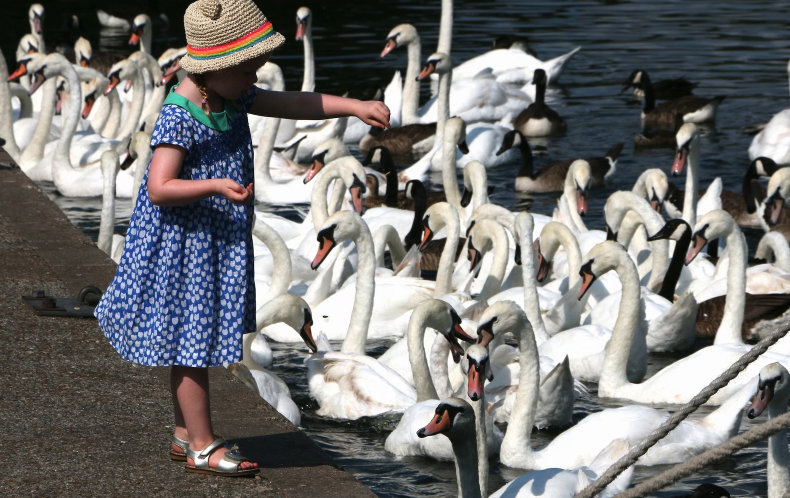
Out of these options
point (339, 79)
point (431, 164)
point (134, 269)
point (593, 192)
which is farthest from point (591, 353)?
point (339, 79)

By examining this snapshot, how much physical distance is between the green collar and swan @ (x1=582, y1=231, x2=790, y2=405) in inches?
158

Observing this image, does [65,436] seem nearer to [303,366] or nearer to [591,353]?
[303,366]

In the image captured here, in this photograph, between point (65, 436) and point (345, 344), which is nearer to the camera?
point (65, 436)

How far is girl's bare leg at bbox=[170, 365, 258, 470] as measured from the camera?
4.72m

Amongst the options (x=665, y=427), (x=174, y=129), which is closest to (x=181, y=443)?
(x=174, y=129)

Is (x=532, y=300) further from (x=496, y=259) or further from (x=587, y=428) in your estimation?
(x=587, y=428)

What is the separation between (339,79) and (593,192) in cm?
709

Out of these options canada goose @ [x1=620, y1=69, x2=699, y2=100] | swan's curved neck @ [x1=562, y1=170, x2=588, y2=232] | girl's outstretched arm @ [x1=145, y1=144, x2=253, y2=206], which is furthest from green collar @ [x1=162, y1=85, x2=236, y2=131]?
canada goose @ [x1=620, y1=69, x2=699, y2=100]

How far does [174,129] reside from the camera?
4.51 metres

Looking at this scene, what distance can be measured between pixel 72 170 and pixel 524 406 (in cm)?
841

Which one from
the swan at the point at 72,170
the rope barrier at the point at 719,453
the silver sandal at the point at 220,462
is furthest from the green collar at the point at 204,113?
the swan at the point at 72,170

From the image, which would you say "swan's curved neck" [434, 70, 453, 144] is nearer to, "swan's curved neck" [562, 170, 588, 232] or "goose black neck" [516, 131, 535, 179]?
"goose black neck" [516, 131, 535, 179]

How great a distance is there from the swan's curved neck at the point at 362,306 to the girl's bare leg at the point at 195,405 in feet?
12.1

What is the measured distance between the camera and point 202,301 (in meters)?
4.63
